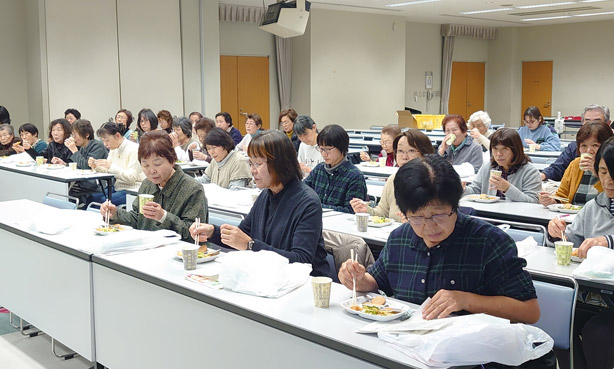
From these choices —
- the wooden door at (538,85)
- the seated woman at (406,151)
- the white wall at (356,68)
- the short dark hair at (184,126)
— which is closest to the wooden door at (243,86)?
the white wall at (356,68)

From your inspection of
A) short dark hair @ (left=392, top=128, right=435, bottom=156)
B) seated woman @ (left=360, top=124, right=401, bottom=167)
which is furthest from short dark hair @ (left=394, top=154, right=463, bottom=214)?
seated woman @ (left=360, top=124, right=401, bottom=167)

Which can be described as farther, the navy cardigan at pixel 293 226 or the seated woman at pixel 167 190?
the seated woman at pixel 167 190

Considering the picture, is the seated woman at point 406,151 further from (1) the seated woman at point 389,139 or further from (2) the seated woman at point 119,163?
(2) the seated woman at point 119,163

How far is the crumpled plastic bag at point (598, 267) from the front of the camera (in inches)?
101

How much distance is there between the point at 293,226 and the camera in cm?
286

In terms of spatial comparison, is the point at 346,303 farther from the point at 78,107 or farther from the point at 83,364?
the point at 78,107

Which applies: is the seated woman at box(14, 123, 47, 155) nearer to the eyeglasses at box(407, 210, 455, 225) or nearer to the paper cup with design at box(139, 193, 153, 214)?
the paper cup with design at box(139, 193, 153, 214)

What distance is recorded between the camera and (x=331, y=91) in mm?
14008

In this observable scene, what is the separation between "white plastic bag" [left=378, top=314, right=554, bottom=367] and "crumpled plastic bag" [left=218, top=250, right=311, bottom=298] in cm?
59

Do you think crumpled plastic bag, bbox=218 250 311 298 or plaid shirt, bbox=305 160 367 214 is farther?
plaid shirt, bbox=305 160 367 214

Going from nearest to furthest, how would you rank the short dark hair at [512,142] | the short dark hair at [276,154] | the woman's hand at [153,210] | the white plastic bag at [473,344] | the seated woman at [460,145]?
the white plastic bag at [473,344]
the short dark hair at [276,154]
the woman's hand at [153,210]
the short dark hair at [512,142]
the seated woman at [460,145]

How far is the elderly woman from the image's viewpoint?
4246 mm

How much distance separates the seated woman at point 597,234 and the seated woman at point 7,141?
21.9 ft

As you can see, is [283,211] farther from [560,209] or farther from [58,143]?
[58,143]
